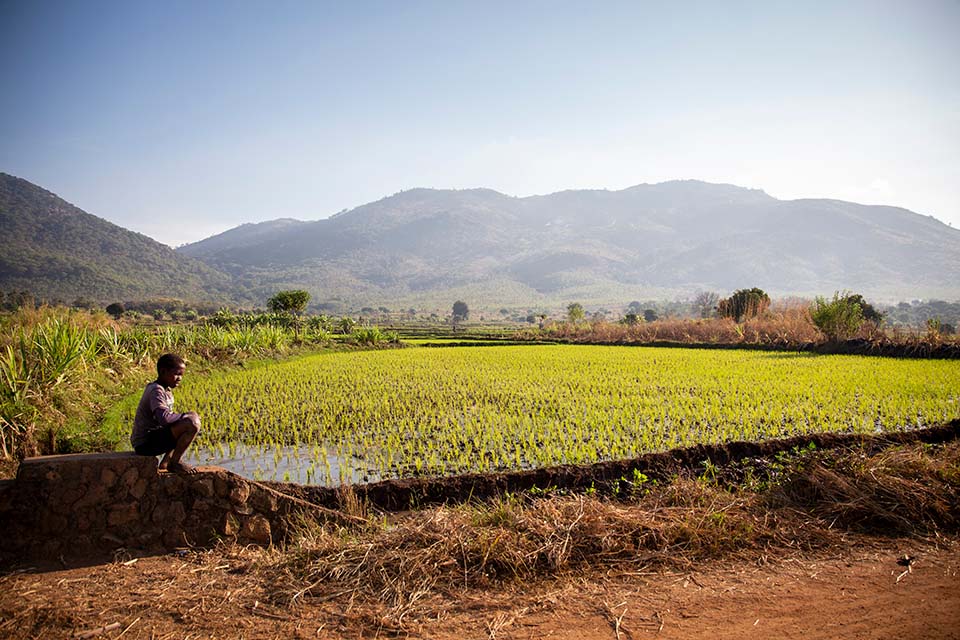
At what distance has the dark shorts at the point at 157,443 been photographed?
192 inches

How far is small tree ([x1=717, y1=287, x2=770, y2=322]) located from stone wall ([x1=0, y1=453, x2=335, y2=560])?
31.0 metres

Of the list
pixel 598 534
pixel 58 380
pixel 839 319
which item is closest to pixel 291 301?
pixel 58 380

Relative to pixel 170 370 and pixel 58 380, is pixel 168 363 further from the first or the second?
pixel 58 380

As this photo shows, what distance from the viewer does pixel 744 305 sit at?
32.4 m

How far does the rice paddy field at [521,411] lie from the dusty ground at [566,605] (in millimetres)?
3022

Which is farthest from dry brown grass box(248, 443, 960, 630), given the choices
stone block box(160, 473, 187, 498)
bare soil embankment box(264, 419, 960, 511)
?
stone block box(160, 473, 187, 498)

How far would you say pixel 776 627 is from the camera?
336 centimetres

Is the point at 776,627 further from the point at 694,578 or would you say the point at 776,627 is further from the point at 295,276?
the point at 295,276

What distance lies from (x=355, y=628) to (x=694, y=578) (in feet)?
8.76

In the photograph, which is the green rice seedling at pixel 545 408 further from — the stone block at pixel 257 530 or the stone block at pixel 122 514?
the stone block at pixel 122 514

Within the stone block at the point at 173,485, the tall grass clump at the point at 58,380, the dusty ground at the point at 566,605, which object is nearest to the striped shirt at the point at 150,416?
the stone block at the point at 173,485

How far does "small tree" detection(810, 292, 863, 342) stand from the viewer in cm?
2211

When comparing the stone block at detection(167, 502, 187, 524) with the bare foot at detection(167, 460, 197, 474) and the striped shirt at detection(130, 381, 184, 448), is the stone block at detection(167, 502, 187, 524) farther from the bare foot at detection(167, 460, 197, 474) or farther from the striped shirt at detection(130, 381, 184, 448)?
the striped shirt at detection(130, 381, 184, 448)

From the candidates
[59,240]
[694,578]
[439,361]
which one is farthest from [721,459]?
[59,240]
